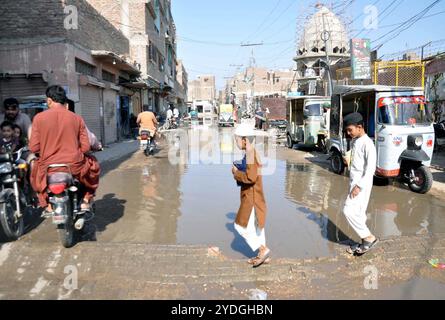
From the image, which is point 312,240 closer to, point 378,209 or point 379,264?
point 379,264

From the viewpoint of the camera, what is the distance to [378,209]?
22.5 ft

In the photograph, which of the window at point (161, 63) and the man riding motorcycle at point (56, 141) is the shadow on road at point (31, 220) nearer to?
the man riding motorcycle at point (56, 141)

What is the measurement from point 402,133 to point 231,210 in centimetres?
413

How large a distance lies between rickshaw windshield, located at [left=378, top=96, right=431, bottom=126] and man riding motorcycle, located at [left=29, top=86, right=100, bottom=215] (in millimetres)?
6454

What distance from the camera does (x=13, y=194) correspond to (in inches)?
204

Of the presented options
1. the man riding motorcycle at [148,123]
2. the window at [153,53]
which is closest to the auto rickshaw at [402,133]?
the man riding motorcycle at [148,123]

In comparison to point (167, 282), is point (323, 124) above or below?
above

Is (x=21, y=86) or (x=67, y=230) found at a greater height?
(x=21, y=86)

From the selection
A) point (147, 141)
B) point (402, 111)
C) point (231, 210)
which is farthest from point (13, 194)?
point (147, 141)

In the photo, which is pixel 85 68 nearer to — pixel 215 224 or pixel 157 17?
pixel 215 224

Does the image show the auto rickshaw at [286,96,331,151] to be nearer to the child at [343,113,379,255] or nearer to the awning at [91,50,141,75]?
the awning at [91,50,141,75]
